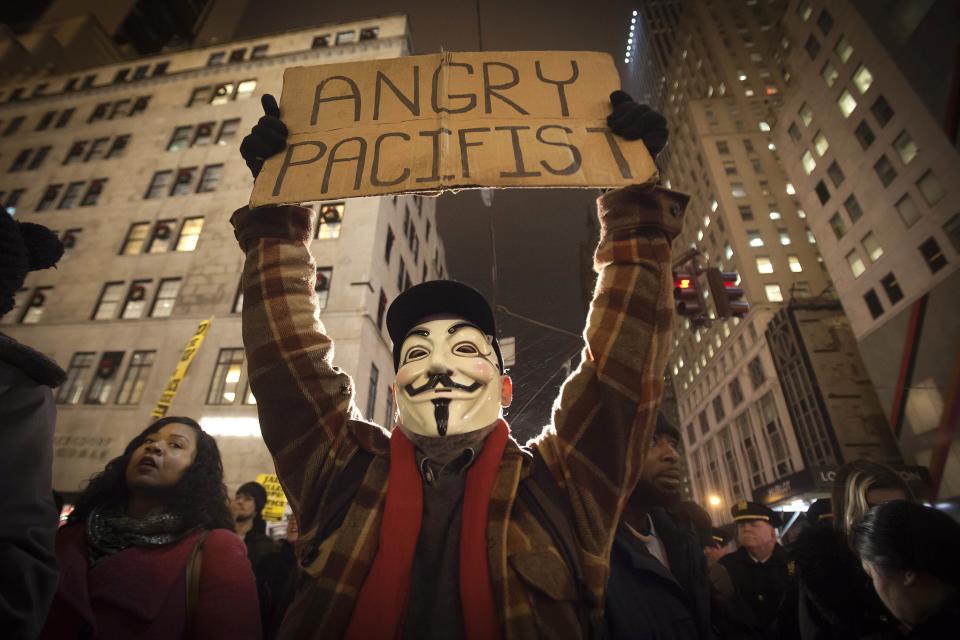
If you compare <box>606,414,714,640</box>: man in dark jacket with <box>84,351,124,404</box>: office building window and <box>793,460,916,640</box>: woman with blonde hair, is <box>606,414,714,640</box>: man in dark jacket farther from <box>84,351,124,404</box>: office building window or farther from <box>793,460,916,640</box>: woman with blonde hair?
<box>84,351,124,404</box>: office building window

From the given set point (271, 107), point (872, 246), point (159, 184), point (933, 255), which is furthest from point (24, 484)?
point (872, 246)

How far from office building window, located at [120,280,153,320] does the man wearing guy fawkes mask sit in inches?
780

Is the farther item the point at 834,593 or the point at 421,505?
the point at 834,593

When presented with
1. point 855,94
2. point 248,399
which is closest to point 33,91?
point 248,399

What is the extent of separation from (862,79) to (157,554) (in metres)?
35.0

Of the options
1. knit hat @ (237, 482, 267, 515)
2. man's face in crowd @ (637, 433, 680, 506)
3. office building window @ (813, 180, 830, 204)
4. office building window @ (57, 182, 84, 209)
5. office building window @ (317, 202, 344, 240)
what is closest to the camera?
man's face in crowd @ (637, 433, 680, 506)

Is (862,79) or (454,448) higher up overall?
(862,79)

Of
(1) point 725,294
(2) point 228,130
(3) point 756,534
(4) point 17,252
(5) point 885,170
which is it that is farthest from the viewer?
(5) point 885,170

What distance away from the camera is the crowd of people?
1.46 m

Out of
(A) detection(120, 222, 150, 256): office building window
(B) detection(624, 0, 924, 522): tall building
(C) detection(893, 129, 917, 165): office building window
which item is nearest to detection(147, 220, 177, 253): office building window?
(A) detection(120, 222, 150, 256): office building window

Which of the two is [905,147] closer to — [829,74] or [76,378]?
[829,74]

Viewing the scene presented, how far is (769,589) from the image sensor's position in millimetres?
4551

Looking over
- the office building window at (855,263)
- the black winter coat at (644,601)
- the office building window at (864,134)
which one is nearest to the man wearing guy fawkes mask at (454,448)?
the black winter coat at (644,601)

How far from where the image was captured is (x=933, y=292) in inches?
749
